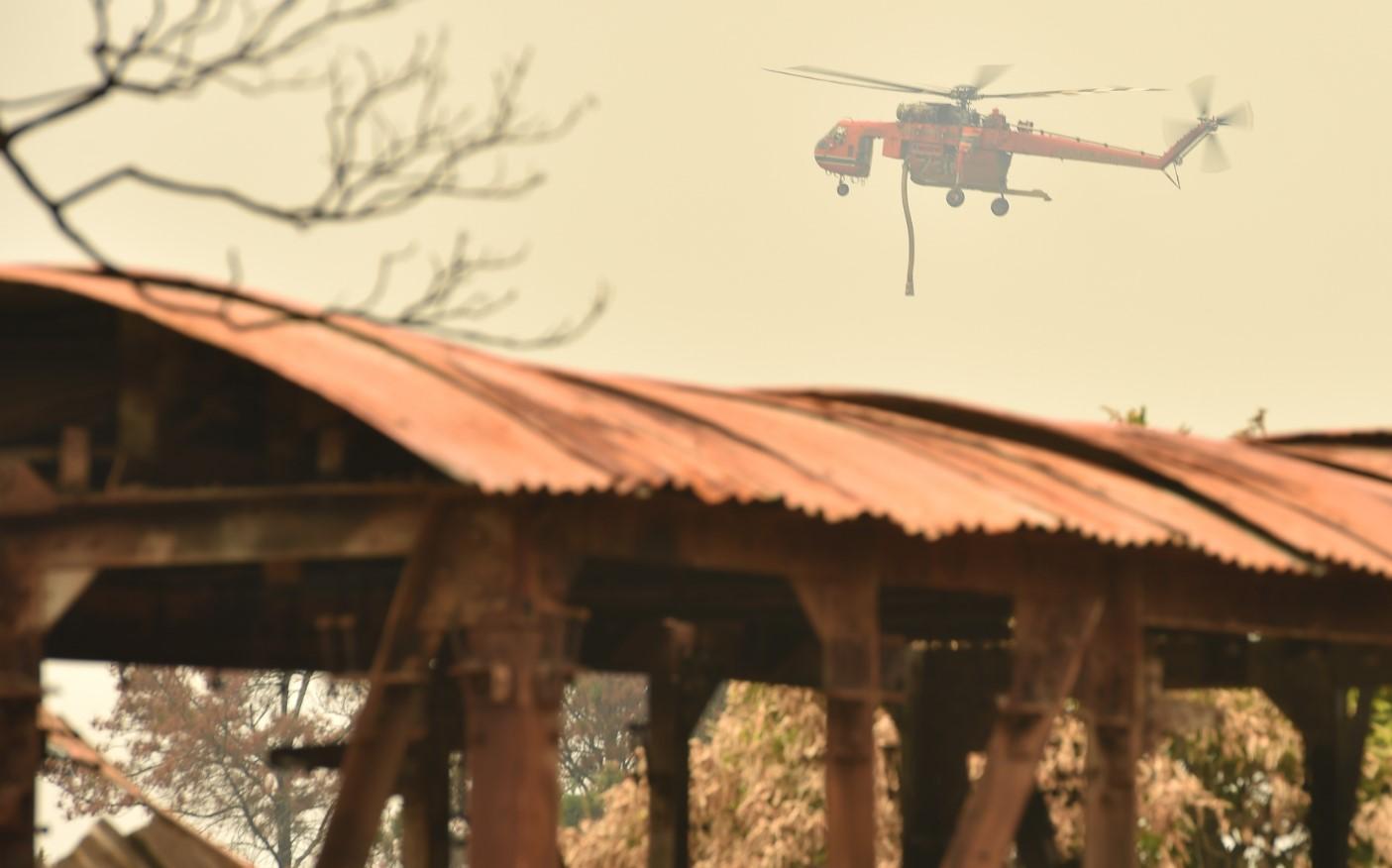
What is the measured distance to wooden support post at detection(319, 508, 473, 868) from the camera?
34.4 feet

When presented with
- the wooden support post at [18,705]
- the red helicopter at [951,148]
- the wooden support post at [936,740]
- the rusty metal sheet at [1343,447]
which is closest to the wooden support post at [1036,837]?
the wooden support post at [936,740]

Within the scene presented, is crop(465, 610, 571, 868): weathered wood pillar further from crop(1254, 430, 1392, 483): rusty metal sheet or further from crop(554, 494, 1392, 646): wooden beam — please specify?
crop(1254, 430, 1392, 483): rusty metal sheet

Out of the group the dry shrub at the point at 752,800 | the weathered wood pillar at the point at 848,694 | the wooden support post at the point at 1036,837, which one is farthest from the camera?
the dry shrub at the point at 752,800

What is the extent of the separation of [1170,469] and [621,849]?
50.4 ft

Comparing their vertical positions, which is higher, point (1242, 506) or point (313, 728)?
point (313, 728)

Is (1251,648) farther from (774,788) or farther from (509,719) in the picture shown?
(774,788)

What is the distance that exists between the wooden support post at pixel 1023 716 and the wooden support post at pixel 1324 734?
4854 millimetres

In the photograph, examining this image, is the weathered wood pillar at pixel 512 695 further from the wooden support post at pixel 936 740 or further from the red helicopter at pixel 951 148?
the red helicopter at pixel 951 148

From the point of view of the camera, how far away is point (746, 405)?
14000 millimetres

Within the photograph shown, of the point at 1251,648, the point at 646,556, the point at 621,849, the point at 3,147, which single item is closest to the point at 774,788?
the point at 621,849

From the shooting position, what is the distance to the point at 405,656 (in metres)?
10.5

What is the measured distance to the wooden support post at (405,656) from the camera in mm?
10484

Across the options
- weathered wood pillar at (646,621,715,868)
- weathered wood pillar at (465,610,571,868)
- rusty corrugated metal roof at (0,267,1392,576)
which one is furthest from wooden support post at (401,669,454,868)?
weathered wood pillar at (465,610,571,868)

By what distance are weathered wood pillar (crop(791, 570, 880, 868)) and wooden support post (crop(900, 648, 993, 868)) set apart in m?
5.74
